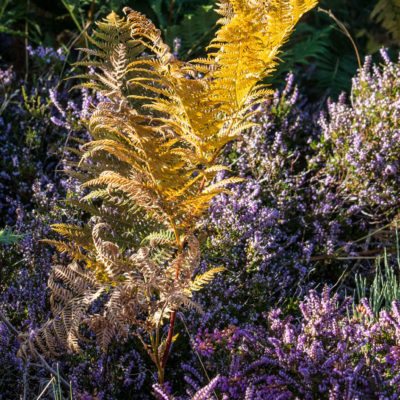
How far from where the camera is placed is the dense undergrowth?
185 centimetres

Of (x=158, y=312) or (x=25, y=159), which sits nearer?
(x=158, y=312)

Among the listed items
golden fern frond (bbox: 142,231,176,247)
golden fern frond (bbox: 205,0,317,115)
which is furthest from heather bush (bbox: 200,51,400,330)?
golden fern frond (bbox: 205,0,317,115)

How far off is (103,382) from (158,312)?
0.56 metres

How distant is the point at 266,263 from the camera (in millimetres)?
2467

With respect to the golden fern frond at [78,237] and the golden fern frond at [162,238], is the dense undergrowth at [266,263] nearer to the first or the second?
the golden fern frond at [162,238]

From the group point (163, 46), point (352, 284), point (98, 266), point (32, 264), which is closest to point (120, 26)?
point (163, 46)

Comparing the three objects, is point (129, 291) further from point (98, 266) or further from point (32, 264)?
point (32, 264)

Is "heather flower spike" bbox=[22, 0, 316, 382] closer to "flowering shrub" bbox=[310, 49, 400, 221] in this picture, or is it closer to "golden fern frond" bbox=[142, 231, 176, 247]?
"golden fern frond" bbox=[142, 231, 176, 247]

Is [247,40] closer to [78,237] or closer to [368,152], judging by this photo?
[78,237]

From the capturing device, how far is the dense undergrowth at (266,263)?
1.85 metres

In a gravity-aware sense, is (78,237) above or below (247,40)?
below

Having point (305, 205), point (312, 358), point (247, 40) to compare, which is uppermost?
point (247, 40)

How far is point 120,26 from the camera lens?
6.68 ft

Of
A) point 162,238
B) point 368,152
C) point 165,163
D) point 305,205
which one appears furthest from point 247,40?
point 368,152
